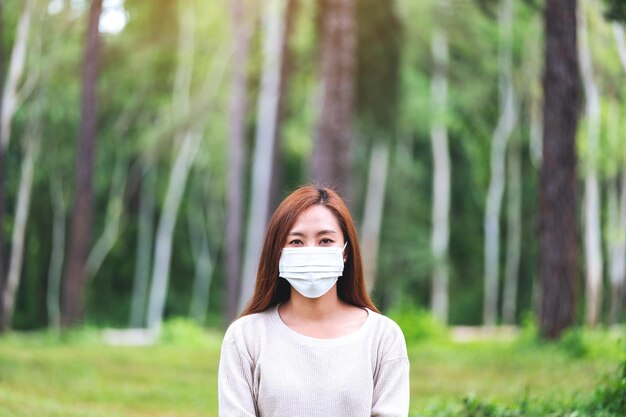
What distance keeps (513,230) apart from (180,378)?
93.1 feet

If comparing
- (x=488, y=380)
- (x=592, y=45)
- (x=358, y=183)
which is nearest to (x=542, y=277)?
(x=488, y=380)

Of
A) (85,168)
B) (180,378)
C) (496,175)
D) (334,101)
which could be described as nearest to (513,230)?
(496,175)

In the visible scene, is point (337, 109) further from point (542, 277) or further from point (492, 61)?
point (492, 61)

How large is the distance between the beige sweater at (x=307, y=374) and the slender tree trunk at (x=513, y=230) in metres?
36.4

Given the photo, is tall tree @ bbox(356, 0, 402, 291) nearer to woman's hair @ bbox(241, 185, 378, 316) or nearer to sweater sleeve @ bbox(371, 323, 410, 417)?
woman's hair @ bbox(241, 185, 378, 316)

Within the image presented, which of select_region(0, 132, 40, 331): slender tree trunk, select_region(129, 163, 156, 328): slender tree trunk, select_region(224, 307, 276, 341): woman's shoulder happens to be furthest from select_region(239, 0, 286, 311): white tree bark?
select_region(224, 307, 276, 341): woman's shoulder

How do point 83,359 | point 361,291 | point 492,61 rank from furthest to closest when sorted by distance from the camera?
point 492,61
point 83,359
point 361,291

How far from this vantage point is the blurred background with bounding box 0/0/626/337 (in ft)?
112

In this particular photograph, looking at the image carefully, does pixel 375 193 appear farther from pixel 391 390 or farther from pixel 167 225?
pixel 391 390

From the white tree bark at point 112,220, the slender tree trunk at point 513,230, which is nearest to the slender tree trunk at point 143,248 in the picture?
the white tree bark at point 112,220

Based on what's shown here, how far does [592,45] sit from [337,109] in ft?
57.4

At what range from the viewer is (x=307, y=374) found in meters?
4.66

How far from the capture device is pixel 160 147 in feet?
136

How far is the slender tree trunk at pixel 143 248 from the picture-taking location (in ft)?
141
